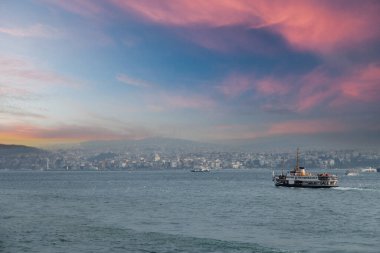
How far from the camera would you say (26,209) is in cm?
9719

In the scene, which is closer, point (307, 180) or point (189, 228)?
point (189, 228)

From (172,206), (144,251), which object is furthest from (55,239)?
(172,206)

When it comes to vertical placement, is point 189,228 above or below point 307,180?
below

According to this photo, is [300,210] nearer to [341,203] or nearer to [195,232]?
[341,203]

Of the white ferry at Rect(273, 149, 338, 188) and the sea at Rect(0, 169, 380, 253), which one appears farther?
the white ferry at Rect(273, 149, 338, 188)

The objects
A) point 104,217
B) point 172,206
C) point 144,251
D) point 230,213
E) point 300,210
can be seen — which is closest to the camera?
point 144,251

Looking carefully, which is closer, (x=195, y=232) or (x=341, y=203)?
(x=195, y=232)

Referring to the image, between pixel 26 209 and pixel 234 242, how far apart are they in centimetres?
5414

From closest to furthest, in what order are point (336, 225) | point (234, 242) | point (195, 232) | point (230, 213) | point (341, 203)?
point (234, 242) < point (195, 232) < point (336, 225) < point (230, 213) < point (341, 203)

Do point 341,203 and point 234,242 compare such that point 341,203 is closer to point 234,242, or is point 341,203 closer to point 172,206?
point 172,206

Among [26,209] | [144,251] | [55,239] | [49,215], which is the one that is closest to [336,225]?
[144,251]

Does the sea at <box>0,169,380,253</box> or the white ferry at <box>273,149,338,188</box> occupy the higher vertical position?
the white ferry at <box>273,149,338,188</box>

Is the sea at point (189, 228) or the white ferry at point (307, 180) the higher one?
the white ferry at point (307, 180)

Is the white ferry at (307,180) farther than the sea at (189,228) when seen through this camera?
Yes
